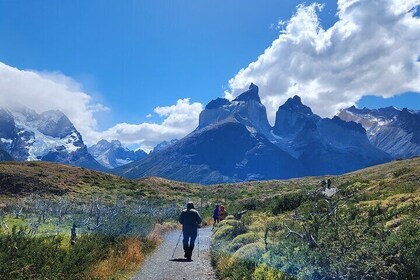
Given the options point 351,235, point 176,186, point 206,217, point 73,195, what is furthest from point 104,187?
point 351,235

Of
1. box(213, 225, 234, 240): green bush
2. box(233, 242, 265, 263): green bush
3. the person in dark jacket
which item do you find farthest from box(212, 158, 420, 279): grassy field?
box(213, 225, 234, 240): green bush

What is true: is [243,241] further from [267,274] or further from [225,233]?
[267,274]

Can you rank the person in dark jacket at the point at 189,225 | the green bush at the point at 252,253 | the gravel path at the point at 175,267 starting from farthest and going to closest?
the person in dark jacket at the point at 189,225 < the gravel path at the point at 175,267 < the green bush at the point at 252,253

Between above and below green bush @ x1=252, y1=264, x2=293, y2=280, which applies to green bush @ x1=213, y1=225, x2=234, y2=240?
above

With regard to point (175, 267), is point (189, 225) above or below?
above

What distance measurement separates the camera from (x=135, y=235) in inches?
940

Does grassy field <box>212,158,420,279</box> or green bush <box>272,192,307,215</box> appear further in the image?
green bush <box>272,192,307,215</box>

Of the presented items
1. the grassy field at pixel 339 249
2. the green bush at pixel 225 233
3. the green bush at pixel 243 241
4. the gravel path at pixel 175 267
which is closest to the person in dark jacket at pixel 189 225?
the gravel path at pixel 175 267

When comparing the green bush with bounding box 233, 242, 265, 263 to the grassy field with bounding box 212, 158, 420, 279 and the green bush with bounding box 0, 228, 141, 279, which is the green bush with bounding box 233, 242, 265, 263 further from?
the green bush with bounding box 0, 228, 141, 279

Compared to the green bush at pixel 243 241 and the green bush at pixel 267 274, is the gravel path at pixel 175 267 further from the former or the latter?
the green bush at pixel 267 274

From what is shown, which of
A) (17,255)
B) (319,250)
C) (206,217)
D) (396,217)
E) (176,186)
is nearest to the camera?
(319,250)

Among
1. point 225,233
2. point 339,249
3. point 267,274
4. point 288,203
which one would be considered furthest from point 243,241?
point 288,203

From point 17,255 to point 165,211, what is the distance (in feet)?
114

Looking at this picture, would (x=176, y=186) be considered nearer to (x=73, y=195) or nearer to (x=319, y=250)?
(x=73, y=195)
